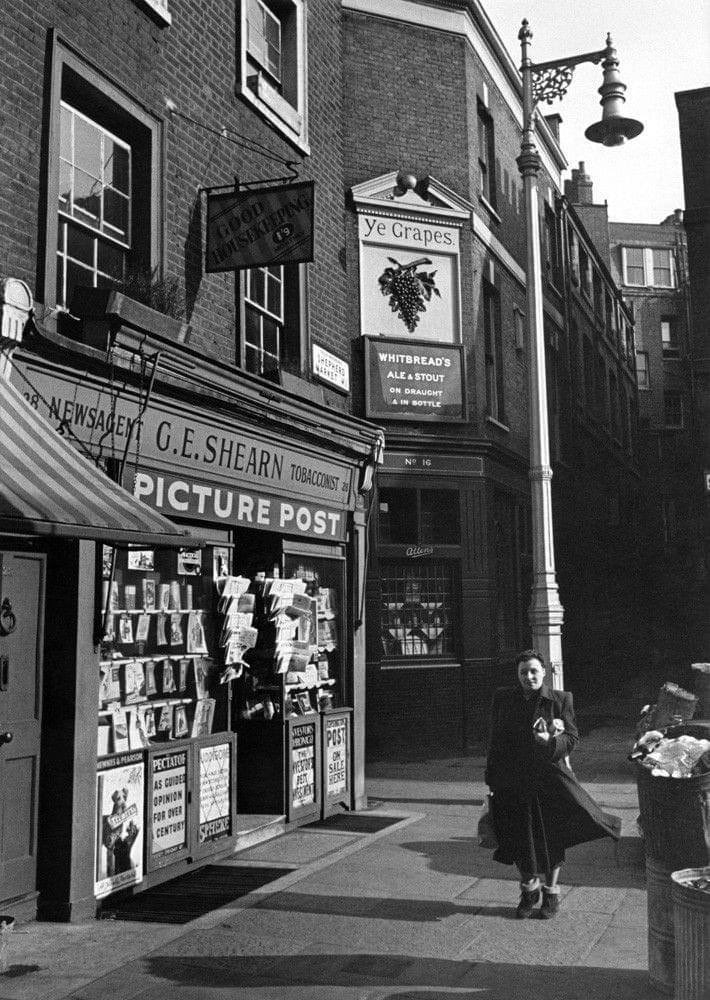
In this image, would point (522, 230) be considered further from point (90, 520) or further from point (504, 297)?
point (90, 520)

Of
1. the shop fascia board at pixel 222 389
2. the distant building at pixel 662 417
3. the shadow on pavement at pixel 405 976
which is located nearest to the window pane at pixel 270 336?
the shop fascia board at pixel 222 389

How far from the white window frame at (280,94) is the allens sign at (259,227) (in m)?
1.83

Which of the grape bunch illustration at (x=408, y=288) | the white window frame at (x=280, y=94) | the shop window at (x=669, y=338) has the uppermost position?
the shop window at (x=669, y=338)

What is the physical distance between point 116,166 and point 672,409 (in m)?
38.4

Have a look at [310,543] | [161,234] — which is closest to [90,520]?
[161,234]

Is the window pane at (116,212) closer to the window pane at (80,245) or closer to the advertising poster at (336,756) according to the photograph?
the window pane at (80,245)

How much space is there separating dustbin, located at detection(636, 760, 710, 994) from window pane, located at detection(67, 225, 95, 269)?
5.96 meters

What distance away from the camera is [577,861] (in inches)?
341

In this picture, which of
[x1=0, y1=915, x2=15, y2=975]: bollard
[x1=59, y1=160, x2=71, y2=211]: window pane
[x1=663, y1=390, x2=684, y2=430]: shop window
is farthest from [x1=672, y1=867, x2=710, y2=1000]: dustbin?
[x1=663, y1=390, x2=684, y2=430]: shop window

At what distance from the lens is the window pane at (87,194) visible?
28.1 ft

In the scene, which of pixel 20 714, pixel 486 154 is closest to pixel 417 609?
pixel 486 154

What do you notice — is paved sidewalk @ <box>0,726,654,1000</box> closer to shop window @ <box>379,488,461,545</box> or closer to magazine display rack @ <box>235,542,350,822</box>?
magazine display rack @ <box>235,542,350,822</box>

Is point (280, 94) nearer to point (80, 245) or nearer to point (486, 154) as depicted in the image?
point (80, 245)

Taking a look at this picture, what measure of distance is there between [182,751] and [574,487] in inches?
696
